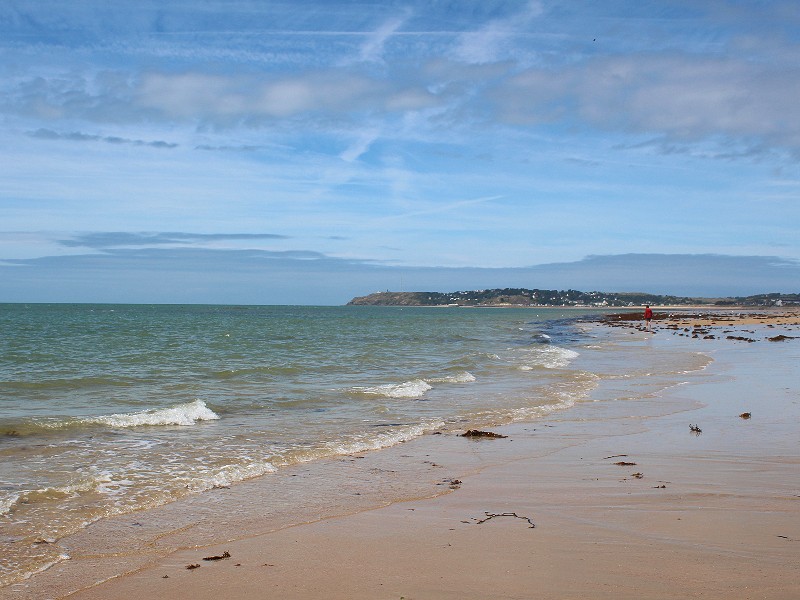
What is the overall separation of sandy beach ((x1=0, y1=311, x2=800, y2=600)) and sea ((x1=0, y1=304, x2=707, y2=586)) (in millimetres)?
768

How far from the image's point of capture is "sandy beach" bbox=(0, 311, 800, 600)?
16.6 feet

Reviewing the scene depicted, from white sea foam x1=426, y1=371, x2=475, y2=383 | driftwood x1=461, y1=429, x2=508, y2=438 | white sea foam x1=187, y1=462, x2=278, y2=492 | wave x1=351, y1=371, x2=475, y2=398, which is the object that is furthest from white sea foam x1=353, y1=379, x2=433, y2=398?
white sea foam x1=187, y1=462, x2=278, y2=492

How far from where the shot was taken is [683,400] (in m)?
15.8

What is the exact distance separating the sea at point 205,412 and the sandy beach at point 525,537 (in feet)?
2.52

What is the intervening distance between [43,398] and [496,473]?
12037 millimetres

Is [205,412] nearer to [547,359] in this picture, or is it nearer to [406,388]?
[406,388]

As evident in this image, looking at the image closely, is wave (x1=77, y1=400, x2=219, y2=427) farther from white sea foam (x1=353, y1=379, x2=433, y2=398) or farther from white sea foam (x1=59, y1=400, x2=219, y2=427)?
white sea foam (x1=353, y1=379, x2=433, y2=398)

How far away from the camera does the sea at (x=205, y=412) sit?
311 inches

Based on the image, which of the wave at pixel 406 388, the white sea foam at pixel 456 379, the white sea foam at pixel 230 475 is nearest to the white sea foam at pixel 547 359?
the white sea foam at pixel 456 379

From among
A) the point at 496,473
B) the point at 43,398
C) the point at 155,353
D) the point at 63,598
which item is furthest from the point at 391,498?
the point at 155,353

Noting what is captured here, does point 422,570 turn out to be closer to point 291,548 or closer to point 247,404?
point 291,548

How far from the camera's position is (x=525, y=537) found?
20.2ft

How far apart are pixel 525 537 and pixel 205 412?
913cm

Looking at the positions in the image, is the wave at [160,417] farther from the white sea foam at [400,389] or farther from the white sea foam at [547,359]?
the white sea foam at [547,359]
